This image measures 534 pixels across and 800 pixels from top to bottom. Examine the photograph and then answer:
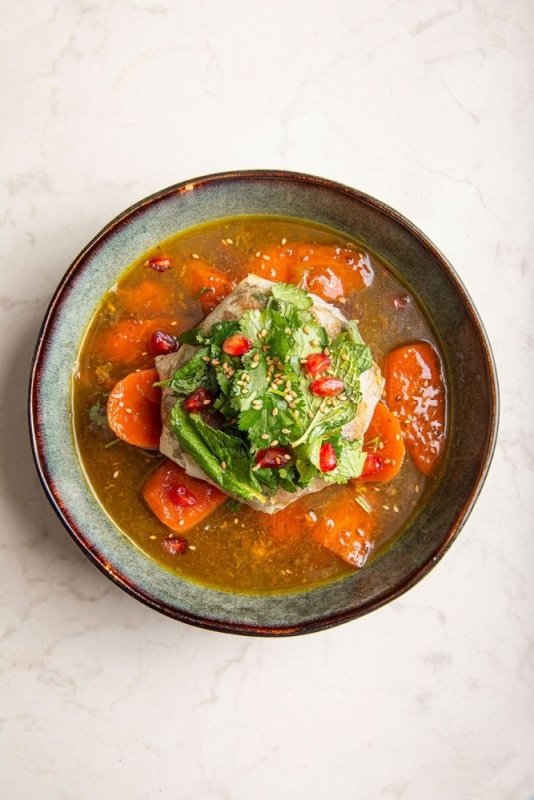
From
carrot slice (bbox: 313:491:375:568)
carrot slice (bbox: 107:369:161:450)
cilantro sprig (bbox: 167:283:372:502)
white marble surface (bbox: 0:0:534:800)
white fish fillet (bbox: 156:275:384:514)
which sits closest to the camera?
cilantro sprig (bbox: 167:283:372:502)

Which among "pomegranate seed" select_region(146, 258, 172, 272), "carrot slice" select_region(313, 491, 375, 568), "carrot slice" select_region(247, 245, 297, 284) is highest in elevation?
"carrot slice" select_region(247, 245, 297, 284)

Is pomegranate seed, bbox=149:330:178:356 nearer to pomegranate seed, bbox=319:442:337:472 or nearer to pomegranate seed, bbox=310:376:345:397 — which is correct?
pomegranate seed, bbox=310:376:345:397

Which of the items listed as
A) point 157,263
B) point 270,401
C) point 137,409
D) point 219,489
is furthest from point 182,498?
point 157,263

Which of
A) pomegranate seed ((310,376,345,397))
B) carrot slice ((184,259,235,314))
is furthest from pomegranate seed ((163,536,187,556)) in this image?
carrot slice ((184,259,235,314))

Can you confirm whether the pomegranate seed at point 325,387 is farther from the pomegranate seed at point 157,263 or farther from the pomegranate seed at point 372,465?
the pomegranate seed at point 157,263

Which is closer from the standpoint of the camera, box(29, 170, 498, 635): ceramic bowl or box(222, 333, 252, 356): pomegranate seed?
box(222, 333, 252, 356): pomegranate seed

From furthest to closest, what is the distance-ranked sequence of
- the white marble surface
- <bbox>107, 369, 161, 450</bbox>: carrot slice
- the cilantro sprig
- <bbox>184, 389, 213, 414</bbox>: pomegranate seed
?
the white marble surface, <bbox>107, 369, 161, 450</bbox>: carrot slice, <bbox>184, 389, 213, 414</bbox>: pomegranate seed, the cilantro sprig

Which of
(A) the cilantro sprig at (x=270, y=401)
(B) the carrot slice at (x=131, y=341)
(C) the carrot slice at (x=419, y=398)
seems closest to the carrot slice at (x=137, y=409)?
(B) the carrot slice at (x=131, y=341)

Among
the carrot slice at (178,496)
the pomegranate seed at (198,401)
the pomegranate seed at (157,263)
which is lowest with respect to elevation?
the carrot slice at (178,496)
